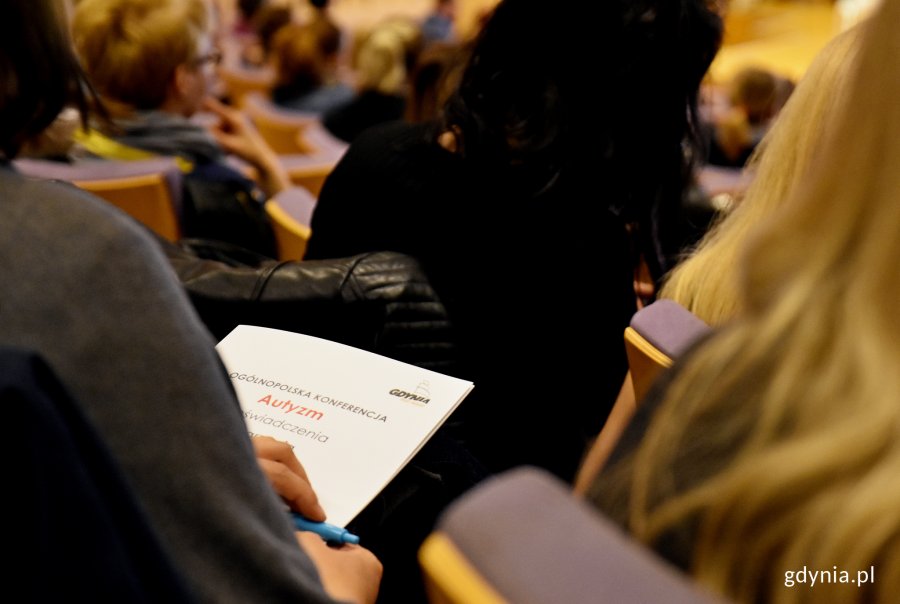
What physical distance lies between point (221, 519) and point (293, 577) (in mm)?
76

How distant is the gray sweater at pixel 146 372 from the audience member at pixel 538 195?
0.76 m

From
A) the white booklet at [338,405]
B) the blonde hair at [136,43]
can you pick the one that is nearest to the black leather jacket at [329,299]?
the white booklet at [338,405]

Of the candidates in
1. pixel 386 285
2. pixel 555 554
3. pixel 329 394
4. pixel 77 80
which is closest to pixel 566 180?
pixel 386 285

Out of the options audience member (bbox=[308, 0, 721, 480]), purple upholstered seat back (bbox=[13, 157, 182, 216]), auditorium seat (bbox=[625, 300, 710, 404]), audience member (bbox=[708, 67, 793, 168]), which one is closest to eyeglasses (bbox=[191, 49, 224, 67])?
purple upholstered seat back (bbox=[13, 157, 182, 216])

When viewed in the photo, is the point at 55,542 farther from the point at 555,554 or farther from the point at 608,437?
the point at 608,437

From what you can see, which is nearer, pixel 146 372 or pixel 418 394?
pixel 146 372

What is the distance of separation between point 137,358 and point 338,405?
45 centimetres

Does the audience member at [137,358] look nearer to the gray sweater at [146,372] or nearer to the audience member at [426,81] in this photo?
the gray sweater at [146,372]

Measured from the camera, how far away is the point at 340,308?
134 centimetres

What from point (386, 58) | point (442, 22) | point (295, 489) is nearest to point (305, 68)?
point (386, 58)

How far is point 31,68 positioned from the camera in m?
0.79

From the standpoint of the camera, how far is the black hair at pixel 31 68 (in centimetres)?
77

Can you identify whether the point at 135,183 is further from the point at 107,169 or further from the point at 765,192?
the point at 765,192

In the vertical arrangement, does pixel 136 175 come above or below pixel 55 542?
below
